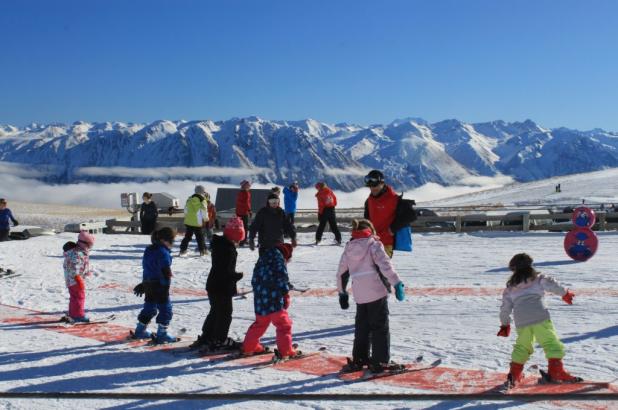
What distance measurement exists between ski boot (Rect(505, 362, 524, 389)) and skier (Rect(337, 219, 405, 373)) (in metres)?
1.06

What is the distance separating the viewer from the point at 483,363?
6.62 meters

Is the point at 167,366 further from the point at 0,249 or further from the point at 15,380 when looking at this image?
the point at 0,249

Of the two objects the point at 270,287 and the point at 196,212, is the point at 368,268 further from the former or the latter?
the point at 196,212

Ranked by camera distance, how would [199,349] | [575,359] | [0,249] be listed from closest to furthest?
[575,359] < [199,349] < [0,249]

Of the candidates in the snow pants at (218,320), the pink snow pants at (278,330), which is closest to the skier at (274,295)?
the pink snow pants at (278,330)

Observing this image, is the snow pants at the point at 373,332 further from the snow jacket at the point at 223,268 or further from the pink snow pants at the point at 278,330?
the snow jacket at the point at 223,268

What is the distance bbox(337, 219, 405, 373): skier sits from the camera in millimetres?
6229

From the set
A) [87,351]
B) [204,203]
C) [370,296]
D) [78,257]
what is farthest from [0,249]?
[370,296]

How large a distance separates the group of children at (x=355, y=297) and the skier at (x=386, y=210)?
1264mm

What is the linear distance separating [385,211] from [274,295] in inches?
74.9

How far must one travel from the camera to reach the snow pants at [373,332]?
20.5 ft

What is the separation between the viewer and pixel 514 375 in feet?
18.9

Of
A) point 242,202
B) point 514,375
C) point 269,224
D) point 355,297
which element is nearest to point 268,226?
point 269,224

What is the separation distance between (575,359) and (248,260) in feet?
31.8
